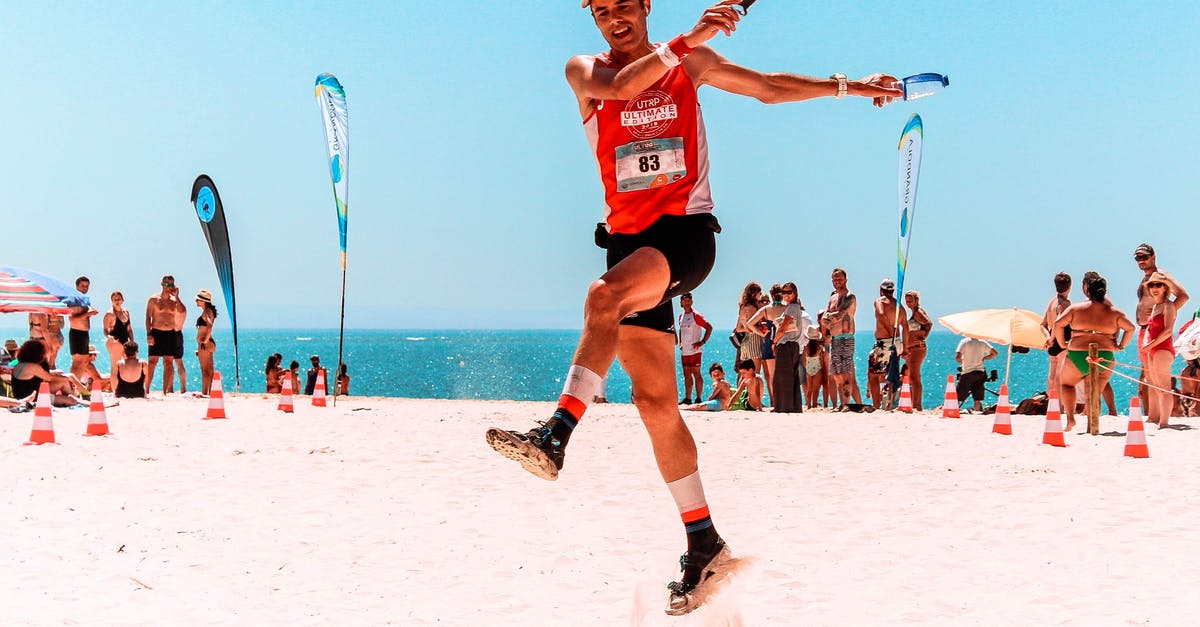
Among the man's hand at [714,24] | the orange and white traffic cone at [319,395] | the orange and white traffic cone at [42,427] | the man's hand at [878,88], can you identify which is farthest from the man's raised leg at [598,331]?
the orange and white traffic cone at [319,395]

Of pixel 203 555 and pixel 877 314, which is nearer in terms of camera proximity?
pixel 203 555

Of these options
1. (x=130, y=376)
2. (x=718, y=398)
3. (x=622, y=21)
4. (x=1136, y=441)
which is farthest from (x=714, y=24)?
(x=130, y=376)

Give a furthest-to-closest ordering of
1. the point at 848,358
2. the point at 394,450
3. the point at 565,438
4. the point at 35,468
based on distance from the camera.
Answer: the point at 848,358
the point at 394,450
the point at 35,468
the point at 565,438

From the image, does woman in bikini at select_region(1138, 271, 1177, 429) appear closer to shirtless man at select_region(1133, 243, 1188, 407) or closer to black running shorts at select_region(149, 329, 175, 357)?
shirtless man at select_region(1133, 243, 1188, 407)

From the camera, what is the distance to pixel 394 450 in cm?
995

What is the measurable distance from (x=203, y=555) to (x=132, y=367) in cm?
1048

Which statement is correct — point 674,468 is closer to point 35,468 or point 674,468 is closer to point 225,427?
point 35,468

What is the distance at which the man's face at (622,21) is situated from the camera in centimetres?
354

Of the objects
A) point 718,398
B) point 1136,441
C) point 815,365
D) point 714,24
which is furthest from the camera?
point 718,398

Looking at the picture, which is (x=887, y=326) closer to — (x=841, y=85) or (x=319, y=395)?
(x=319, y=395)

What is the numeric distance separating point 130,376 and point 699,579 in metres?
13.5

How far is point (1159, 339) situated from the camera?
37.9 ft

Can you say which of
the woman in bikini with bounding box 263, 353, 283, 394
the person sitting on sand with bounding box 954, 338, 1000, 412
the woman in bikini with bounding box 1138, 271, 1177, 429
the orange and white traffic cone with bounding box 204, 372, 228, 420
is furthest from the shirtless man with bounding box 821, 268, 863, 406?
the woman in bikini with bounding box 263, 353, 283, 394

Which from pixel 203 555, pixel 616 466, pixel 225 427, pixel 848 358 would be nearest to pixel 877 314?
pixel 848 358
